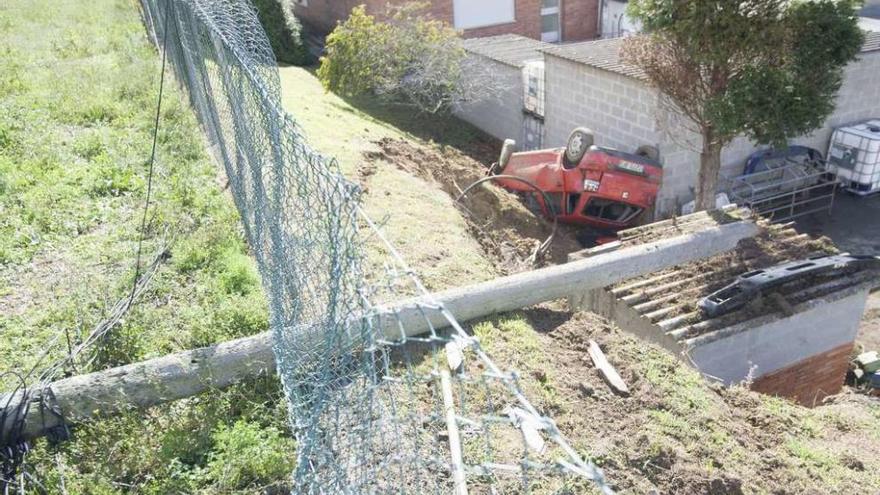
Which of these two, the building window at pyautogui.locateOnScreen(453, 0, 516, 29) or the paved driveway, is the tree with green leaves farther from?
the building window at pyautogui.locateOnScreen(453, 0, 516, 29)

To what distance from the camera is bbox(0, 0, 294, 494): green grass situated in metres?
4.44

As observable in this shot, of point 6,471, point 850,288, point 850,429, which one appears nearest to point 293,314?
point 6,471

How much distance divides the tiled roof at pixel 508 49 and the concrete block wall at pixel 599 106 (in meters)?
1.49

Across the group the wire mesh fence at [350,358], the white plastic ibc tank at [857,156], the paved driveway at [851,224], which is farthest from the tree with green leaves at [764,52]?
the wire mesh fence at [350,358]

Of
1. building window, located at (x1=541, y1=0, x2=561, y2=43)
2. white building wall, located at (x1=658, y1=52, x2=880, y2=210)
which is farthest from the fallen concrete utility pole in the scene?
building window, located at (x1=541, y1=0, x2=561, y2=43)

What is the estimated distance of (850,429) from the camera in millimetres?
5996

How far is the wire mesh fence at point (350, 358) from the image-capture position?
9.57 ft

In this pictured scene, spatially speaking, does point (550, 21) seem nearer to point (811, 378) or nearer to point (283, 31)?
point (283, 31)

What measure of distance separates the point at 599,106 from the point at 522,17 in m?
10.4

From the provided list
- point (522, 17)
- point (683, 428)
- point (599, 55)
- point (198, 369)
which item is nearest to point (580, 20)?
point (522, 17)

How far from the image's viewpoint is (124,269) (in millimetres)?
6562

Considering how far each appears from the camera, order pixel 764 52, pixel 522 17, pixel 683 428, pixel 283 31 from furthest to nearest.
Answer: pixel 522 17
pixel 283 31
pixel 764 52
pixel 683 428

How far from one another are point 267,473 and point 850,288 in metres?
6.33

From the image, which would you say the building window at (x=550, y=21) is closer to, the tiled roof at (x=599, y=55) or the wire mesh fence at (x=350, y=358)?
the tiled roof at (x=599, y=55)
